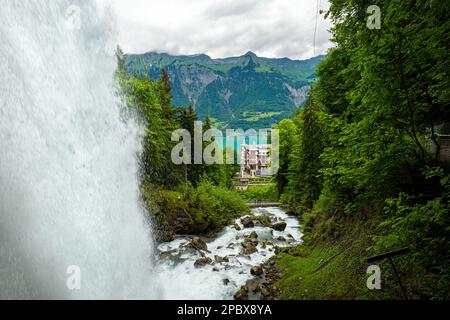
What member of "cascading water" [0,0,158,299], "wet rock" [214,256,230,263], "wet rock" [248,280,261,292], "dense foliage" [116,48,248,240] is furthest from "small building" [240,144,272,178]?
"cascading water" [0,0,158,299]

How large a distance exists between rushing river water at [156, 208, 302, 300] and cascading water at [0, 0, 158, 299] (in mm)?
2409

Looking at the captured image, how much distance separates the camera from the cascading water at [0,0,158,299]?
24.5 ft

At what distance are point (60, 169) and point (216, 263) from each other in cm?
1262

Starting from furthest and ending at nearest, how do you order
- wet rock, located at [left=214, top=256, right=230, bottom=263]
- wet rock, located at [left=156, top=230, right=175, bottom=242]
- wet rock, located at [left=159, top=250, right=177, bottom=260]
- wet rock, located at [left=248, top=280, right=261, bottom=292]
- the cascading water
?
wet rock, located at [left=156, top=230, right=175, bottom=242], wet rock, located at [left=159, top=250, right=177, bottom=260], wet rock, located at [left=214, top=256, right=230, bottom=263], wet rock, located at [left=248, top=280, right=261, bottom=292], the cascading water

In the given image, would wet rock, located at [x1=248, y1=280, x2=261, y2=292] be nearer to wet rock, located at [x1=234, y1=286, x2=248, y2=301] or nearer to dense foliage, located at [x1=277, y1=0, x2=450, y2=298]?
wet rock, located at [x1=234, y1=286, x2=248, y2=301]

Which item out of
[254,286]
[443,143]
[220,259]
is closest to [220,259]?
[220,259]

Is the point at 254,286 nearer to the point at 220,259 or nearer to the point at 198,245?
the point at 220,259

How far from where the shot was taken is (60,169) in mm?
9266

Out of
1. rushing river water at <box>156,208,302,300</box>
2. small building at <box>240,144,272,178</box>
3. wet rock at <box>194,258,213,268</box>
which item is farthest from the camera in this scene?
small building at <box>240,144,272,178</box>

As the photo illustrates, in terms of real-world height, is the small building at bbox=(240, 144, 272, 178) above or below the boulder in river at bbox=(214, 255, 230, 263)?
above

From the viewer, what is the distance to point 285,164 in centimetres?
3847

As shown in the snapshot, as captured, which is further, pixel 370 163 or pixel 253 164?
pixel 253 164

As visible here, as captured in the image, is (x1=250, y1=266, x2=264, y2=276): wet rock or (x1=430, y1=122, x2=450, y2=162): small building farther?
(x1=250, y1=266, x2=264, y2=276): wet rock

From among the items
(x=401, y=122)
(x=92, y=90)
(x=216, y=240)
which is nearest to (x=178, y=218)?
(x=216, y=240)
